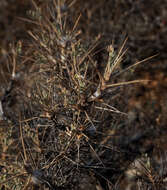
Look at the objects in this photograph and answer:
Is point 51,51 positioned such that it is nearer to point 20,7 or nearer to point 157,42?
point 157,42

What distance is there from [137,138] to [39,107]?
3.56 ft

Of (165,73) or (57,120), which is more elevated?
(57,120)

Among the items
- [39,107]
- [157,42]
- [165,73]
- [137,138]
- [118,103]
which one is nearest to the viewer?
[39,107]

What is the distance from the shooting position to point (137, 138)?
A: 1984 millimetres

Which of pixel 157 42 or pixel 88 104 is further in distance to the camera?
pixel 157 42

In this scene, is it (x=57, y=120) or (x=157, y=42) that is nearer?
(x=57, y=120)

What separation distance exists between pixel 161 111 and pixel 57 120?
1.16 m

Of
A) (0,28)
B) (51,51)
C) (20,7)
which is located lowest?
(0,28)

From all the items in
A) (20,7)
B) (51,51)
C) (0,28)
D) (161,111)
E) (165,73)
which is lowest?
(165,73)

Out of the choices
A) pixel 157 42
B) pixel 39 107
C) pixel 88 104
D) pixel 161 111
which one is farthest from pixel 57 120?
pixel 157 42

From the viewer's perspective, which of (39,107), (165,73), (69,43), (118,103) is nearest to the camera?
(39,107)

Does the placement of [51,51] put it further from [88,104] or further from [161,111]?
[161,111]

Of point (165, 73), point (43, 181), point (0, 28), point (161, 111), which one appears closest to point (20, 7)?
point (0, 28)

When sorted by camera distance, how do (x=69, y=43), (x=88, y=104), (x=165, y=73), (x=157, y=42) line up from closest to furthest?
1. (x=88, y=104)
2. (x=69, y=43)
3. (x=157, y=42)
4. (x=165, y=73)
